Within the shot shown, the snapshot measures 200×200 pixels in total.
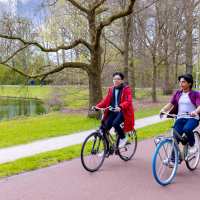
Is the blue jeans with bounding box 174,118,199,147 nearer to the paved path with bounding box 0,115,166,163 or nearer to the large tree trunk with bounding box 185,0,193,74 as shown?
the paved path with bounding box 0,115,166,163

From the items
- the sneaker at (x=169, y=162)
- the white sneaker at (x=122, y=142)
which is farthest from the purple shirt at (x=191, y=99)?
the white sneaker at (x=122, y=142)

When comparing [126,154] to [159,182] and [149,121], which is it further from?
[149,121]

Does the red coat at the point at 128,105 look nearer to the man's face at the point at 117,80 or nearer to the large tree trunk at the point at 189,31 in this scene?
the man's face at the point at 117,80

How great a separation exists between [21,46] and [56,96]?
35.1 feet

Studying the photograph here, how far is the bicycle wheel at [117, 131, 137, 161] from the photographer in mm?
8872

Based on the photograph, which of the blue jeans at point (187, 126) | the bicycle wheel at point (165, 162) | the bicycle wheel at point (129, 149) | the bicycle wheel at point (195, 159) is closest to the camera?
the bicycle wheel at point (165, 162)

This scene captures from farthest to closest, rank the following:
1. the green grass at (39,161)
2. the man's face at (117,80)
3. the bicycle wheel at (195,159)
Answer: the man's face at (117,80)
the green grass at (39,161)
the bicycle wheel at (195,159)

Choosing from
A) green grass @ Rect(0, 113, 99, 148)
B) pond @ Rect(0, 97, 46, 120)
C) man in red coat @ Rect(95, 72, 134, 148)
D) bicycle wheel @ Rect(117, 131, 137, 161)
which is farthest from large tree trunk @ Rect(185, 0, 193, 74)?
man in red coat @ Rect(95, 72, 134, 148)

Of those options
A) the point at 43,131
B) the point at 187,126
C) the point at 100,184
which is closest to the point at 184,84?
the point at 187,126

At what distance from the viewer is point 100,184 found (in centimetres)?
692

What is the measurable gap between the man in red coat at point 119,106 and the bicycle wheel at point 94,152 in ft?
1.66

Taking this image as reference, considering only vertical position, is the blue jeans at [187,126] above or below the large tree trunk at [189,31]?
below

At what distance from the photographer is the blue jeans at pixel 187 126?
24.5 feet

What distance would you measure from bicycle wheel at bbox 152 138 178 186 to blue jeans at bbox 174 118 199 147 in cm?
41
